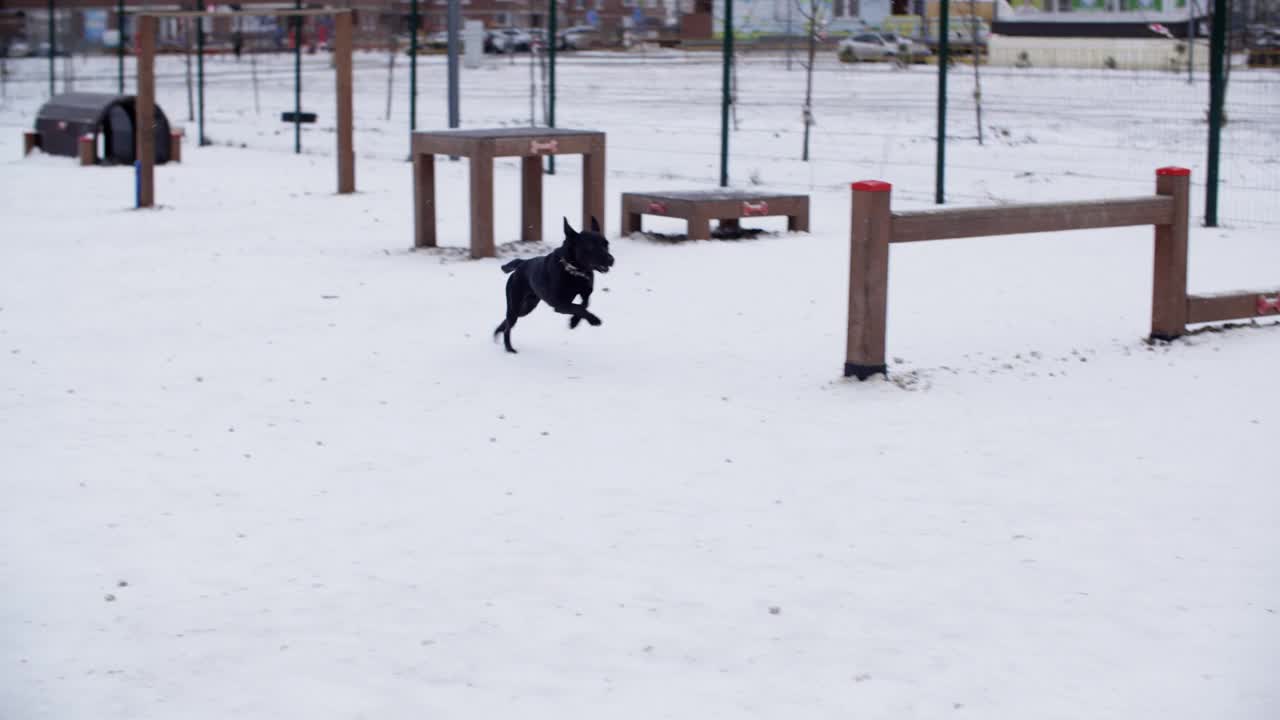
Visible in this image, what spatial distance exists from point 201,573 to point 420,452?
1541mm

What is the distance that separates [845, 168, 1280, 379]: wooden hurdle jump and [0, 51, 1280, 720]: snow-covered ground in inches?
6.0

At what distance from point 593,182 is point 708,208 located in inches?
35.6

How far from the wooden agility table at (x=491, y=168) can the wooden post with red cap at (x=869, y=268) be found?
3822 millimetres

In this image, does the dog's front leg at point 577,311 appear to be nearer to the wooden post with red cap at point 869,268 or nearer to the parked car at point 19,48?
the wooden post with red cap at point 869,268

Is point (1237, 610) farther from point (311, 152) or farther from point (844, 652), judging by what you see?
point (311, 152)

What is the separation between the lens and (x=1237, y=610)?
4121 mm

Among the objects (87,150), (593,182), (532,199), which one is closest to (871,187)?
(593,182)

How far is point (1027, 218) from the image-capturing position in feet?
24.5

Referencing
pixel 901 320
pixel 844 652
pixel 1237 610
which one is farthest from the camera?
pixel 901 320

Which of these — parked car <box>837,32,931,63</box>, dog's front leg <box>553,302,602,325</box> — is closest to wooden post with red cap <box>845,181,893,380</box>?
dog's front leg <box>553,302,602,325</box>

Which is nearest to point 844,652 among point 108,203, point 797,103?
point 108,203

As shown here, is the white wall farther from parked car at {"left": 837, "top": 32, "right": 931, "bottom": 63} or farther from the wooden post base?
the wooden post base

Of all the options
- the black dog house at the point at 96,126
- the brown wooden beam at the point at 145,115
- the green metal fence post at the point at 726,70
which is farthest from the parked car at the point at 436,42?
the brown wooden beam at the point at 145,115

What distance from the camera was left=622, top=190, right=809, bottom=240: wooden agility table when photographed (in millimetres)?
11617
